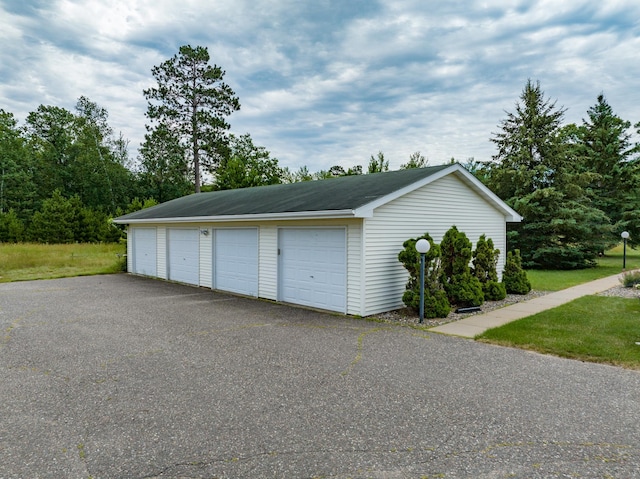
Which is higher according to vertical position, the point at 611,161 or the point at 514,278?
the point at 611,161

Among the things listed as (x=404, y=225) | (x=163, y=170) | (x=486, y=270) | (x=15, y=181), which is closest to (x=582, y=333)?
(x=486, y=270)

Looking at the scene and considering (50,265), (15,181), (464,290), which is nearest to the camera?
(464,290)

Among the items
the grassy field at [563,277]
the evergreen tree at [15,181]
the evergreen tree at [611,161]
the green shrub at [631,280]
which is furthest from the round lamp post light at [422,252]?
the evergreen tree at [15,181]

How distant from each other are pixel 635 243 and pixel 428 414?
2356 cm

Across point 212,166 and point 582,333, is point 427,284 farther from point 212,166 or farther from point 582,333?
point 212,166

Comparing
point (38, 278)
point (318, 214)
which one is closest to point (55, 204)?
point (38, 278)

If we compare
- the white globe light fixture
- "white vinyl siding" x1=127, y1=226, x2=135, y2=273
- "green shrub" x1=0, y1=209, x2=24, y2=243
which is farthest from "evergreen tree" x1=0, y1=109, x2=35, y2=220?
the white globe light fixture

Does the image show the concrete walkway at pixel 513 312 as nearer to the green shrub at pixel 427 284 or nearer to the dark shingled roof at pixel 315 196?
the green shrub at pixel 427 284

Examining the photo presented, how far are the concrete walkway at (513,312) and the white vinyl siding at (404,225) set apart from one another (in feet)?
4.77

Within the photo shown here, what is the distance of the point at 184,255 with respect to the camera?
1288 centimetres

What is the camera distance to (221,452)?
302 cm

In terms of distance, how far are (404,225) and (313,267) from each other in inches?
84.5

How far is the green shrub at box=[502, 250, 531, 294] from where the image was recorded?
1023 centimetres

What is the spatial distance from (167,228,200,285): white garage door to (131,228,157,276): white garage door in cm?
120
